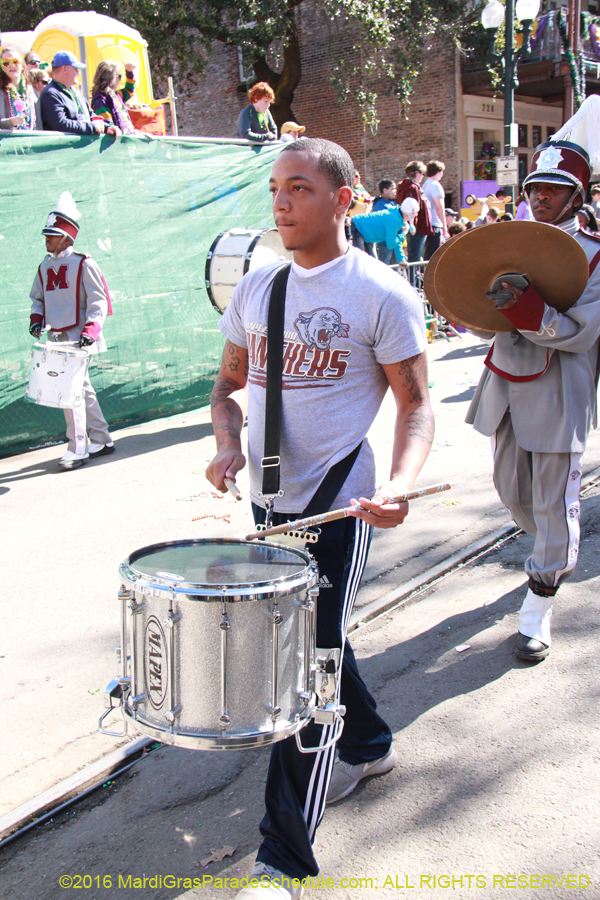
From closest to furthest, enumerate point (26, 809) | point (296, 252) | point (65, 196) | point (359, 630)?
point (296, 252) < point (26, 809) < point (359, 630) < point (65, 196)

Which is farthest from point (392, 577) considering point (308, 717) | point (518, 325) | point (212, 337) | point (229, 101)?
point (229, 101)

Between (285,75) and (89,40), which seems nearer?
(89,40)

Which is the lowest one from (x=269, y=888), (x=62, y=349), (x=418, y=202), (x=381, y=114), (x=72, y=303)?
(x=269, y=888)

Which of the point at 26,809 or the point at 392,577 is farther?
the point at 392,577

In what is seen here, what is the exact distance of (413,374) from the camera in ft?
8.10

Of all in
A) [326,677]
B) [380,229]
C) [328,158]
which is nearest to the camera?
[326,677]

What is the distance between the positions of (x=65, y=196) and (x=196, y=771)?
5.67m

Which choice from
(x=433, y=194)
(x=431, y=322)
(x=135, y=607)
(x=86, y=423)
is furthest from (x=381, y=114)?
(x=135, y=607)

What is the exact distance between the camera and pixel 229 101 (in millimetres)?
27125

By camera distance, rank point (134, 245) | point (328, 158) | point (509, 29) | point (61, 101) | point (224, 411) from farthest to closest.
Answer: point (509, 29), point (134, 245), point (61, 101), point (224, 411), point (328, 158)

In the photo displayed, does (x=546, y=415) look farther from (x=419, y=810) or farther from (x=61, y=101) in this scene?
(x=61, y=101)

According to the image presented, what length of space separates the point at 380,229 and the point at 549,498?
9.02m

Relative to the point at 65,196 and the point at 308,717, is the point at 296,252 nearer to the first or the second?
the point at 308,717

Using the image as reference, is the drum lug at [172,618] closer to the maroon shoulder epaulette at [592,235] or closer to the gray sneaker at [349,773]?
the gray sneaker at [349,773]
